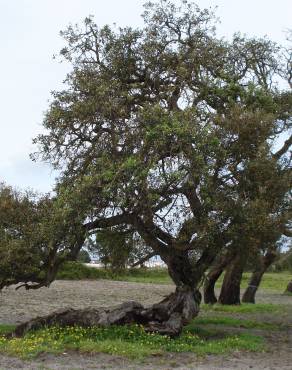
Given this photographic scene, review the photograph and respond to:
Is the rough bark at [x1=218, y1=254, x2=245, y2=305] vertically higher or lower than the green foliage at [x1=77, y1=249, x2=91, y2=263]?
lower

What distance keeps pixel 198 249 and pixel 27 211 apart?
13.0 ft

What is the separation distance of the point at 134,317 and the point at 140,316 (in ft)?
0.50

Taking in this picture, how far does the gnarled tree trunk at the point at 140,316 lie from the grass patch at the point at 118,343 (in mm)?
316

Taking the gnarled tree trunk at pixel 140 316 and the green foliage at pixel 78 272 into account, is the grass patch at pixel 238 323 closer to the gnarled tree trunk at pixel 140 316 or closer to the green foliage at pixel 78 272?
the gnarled tree trunk at pixel 140 316

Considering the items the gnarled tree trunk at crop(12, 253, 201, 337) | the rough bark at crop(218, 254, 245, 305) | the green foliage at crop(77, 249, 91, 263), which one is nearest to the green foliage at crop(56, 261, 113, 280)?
the rough bark at crop(218, 254, 245, 305)

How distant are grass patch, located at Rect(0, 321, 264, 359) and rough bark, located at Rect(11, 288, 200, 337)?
1.08ft

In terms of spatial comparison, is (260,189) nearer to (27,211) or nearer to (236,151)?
(236,151)

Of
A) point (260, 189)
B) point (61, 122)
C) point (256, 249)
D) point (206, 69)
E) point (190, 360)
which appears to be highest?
point (206, 69)

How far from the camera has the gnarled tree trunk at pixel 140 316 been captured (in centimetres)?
1370

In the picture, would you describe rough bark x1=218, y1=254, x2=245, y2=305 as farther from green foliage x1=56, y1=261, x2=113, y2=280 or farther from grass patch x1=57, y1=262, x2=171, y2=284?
green foliage x1=56, y1=261, x2=113, y2=280

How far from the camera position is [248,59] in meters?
16.7

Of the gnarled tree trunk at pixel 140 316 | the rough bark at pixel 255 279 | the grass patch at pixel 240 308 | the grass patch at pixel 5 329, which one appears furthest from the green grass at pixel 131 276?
the gnarled tree trunk at pixel 140 316

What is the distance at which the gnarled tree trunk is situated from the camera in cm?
1370

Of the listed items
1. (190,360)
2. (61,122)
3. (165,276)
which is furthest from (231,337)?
(165,276)
